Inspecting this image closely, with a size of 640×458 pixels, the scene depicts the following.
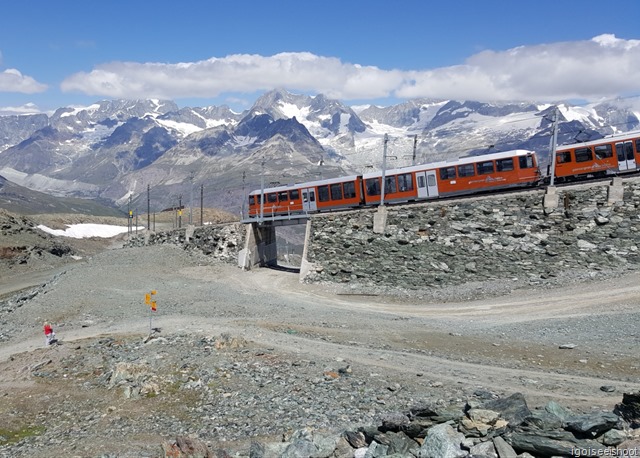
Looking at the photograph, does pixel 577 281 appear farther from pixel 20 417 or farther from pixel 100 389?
pixel 20 417

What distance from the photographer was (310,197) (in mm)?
52938

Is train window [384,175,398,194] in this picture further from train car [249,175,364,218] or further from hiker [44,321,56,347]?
hiker [44,321,56,347]

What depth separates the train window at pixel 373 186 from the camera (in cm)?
4753

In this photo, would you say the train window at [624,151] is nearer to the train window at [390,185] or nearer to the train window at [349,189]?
the train window at [390,185]

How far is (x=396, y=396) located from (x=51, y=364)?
56.4 feet

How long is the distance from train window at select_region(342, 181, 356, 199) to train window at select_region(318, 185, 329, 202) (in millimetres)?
2268

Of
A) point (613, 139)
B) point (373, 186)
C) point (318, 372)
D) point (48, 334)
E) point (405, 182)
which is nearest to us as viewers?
point (318, 372)

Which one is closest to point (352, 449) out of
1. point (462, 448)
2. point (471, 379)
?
point (462, 448)

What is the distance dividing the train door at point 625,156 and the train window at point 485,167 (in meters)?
9.53

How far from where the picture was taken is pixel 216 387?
2000cm

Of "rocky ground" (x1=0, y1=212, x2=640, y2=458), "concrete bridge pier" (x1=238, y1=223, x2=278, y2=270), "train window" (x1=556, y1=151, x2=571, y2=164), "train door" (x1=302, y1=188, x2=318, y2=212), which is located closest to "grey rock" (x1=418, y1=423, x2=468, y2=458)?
"rocky ground" (x1=0, y1=212, x2=640, y2=458)

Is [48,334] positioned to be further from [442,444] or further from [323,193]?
[323,193]

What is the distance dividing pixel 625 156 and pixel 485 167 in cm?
1039

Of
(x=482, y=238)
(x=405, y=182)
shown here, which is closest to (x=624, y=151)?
(x=482, y=238)
